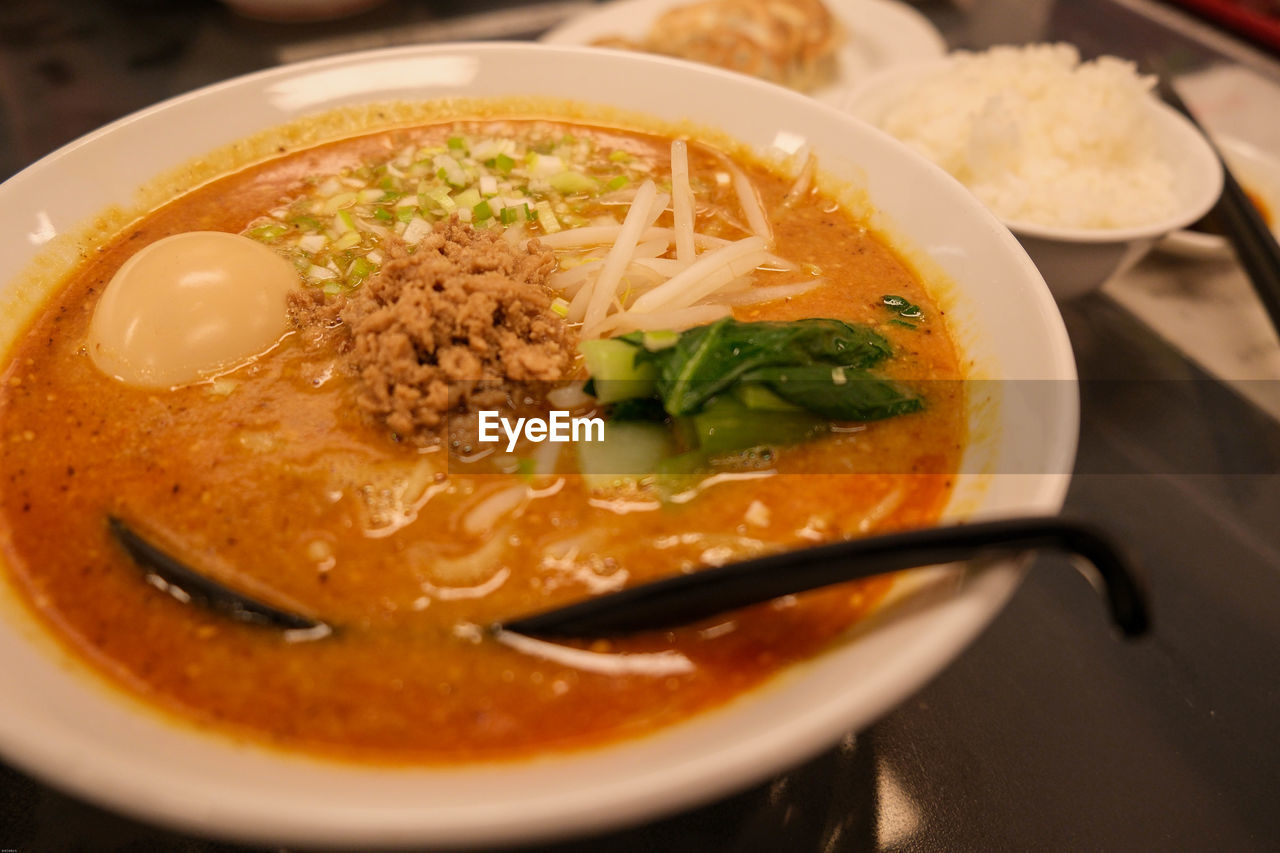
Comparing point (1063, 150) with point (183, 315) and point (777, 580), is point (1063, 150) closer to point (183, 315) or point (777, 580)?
point (777, 580)

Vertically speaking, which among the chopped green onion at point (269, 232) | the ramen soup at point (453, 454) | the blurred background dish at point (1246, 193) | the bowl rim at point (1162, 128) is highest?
the chopped green onion at point (269, 232)

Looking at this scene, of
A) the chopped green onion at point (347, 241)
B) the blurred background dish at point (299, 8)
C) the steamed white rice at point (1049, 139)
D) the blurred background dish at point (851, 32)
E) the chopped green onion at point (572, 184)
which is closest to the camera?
the chopped green onion at point (347, 241)

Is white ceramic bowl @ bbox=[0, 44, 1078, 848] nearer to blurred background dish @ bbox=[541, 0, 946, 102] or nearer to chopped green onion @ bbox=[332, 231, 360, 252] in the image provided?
chopped green onion @ bbox=[332, 231, 360, 252]

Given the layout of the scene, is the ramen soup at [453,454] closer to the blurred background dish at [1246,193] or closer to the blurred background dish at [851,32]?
the blurred background dish at [1246,193]

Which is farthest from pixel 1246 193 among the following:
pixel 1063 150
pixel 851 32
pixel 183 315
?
pixel 183 315

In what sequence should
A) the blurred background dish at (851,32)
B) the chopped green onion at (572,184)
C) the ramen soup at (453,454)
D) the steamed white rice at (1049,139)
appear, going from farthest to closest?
the blurred background dish at (851,32)
the steamed white rice at (1049,139)
the chopped green onion at (572,184)
the ramen soup at (453,454)

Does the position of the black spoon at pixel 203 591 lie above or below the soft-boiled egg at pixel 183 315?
below

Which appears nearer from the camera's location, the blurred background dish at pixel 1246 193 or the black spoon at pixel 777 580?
the black spoon at pixel 777 580

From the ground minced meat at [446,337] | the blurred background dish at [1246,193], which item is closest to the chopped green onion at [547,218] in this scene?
the ground minced meat at [446,337]
